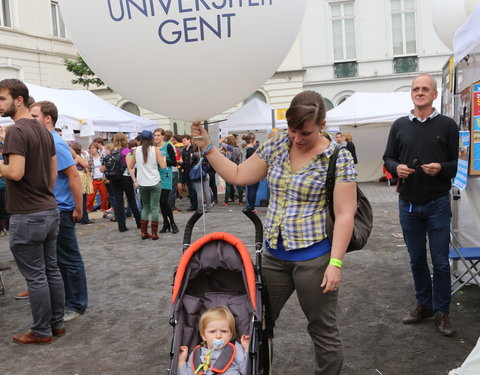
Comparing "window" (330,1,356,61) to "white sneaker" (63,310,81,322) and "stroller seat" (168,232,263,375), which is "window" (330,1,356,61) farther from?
"stroller seat" (168,232,263,375)

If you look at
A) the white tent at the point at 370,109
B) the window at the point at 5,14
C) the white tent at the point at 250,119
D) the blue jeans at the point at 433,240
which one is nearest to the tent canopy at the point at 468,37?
the blue jeans at the point at 433,240

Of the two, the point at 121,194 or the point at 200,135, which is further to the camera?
the point at 121,194

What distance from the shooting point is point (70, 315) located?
15.9 feet

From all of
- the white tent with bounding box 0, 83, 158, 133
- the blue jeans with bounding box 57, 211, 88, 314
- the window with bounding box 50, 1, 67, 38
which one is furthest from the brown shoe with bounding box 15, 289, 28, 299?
the window with bounding box 50, 1, 67, 38

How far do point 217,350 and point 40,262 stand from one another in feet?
6.59

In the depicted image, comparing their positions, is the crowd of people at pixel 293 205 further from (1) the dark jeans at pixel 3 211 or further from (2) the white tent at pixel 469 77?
(1) the dark jeans at pixel 3 211

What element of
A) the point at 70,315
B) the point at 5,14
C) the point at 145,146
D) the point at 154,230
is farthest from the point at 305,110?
the point at 5,14

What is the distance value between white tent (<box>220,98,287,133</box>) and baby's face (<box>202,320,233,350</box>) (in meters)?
14.0

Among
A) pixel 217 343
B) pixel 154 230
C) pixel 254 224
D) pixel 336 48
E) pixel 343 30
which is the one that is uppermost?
pixel 343 30

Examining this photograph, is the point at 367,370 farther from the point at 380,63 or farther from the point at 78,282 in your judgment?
the point at 380,63

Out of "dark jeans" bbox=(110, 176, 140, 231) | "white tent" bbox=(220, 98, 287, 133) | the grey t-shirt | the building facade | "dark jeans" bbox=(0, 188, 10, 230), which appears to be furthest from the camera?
the building facade

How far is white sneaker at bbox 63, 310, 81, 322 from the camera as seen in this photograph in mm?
4789

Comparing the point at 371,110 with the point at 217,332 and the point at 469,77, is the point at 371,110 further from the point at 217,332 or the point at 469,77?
the point at 217,332

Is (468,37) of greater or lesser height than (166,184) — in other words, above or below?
above
